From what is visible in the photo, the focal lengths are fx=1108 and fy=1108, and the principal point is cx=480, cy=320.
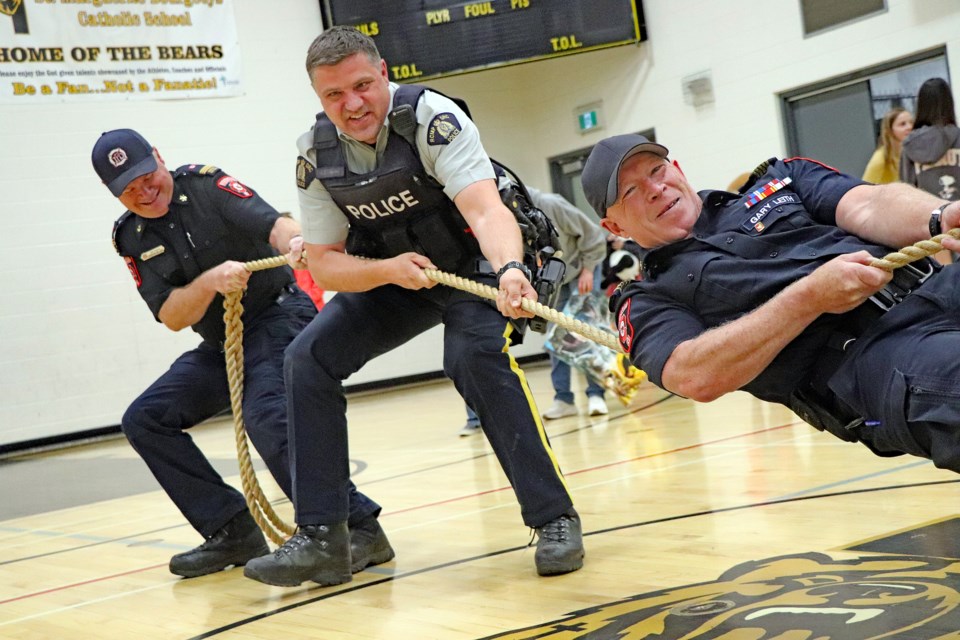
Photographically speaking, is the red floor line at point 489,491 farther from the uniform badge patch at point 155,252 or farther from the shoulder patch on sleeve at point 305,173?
the shoulder patch on sleeve at point 305,173

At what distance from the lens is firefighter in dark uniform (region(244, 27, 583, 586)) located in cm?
346

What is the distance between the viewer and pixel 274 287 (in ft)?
14.5

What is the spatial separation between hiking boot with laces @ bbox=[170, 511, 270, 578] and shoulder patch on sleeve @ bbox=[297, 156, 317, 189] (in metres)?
1.51

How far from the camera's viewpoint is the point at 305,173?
3678 mm

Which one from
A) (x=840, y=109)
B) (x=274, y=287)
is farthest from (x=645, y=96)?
(x=274, y=287)

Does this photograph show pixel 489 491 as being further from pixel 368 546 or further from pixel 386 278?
pixel 386 278

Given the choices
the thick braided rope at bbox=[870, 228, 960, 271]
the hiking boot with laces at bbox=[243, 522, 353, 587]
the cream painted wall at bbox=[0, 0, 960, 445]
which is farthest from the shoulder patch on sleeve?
the cream painted wall at bbox=[0, 0, 960, 445]

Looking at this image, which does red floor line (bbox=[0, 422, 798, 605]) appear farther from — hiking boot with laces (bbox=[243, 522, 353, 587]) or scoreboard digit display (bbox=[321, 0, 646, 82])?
scoreboard digit display (bbox=[321, 0, 646, 82])

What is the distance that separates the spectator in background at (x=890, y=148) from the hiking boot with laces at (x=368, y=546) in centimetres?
481

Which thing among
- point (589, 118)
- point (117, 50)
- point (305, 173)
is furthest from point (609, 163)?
point (589, 118)

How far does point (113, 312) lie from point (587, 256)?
5.89m

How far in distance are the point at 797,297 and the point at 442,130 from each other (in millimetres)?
1575

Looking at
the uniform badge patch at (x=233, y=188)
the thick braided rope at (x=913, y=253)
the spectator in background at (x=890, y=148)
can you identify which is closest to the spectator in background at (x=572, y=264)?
the spectator in background at (x=890, y=148)

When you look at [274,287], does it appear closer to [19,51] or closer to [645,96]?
[19,51]
